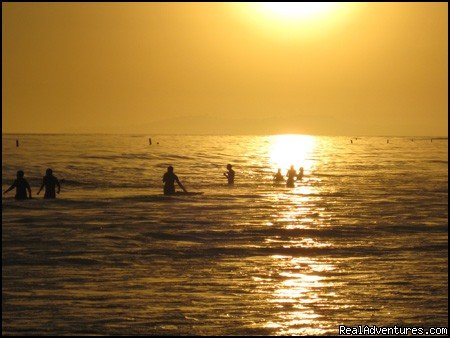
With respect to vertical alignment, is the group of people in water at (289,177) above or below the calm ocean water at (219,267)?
above

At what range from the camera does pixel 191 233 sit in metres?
25.0

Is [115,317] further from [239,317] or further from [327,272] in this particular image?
[327,272]

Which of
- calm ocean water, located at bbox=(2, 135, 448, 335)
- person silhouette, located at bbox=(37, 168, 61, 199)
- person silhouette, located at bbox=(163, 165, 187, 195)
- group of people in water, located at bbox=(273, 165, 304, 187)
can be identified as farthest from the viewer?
group of people in water, located at bbox=(273, 165, 304, 187)

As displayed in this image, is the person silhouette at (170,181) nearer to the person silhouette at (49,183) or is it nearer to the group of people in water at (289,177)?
the person silhouette at (49,183)

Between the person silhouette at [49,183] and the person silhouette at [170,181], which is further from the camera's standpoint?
the person silhouette at [170,181]

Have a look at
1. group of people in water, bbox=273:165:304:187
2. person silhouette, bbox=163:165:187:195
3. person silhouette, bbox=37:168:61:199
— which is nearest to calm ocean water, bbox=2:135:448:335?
person silhouette, bbox=37:168:61:199

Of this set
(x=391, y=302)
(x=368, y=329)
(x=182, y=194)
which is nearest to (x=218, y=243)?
(x=391, y=302)

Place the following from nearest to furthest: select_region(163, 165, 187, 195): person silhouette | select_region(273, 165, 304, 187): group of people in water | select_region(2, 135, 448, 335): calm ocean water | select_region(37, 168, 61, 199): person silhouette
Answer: select_region(2, 135, 448, 335): calm ocean water → select_region(37, 168, 61, 199): person silhouette → select_region(163, 165, 187, 195): person silhouette → select_region(273, 165, 304, 187): group of people in water

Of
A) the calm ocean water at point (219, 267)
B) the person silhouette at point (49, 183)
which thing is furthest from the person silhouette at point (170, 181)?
the person silhouette at point (49, 183)

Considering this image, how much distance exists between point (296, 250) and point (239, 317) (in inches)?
325

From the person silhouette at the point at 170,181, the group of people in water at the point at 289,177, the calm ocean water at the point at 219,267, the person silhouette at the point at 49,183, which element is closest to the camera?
the calm ocean water at the point at 219,267

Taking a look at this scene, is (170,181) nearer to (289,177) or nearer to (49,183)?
(49,183)

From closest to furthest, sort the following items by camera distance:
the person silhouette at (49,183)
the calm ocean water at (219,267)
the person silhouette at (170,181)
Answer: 1. the calm ocean water at (219,267)
2. the person silhouette at (49,183)
3. the person silhouette at (170,181)

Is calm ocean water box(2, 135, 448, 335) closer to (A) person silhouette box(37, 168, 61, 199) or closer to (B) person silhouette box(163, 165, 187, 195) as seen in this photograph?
(A) person silhouette box(37, 168, 61, 199)
